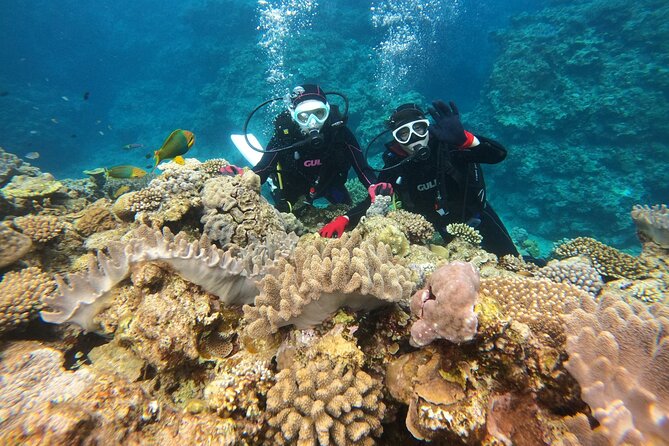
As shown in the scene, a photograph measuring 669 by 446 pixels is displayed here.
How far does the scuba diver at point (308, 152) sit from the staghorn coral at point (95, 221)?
8.26ft

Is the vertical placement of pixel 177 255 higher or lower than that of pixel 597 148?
higher

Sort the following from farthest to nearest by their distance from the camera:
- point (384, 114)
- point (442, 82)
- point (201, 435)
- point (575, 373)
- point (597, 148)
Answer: point (442, 82)
point (384, 114)
point (597, 148)
point (201, 435)
point (575, 373)

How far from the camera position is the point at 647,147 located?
16062mm

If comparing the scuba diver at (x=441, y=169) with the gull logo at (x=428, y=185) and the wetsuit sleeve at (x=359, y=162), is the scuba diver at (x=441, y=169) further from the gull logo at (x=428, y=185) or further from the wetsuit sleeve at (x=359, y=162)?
the wetsuit sleeve at (x=359, y=162)

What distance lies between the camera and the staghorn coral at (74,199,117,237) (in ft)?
13.5

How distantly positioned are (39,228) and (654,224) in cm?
829

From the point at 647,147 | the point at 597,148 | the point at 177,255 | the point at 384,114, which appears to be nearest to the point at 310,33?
the point at 384,114

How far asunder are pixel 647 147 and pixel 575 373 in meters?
22.5

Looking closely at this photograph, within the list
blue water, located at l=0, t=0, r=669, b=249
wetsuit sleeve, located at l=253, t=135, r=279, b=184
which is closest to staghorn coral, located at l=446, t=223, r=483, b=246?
wetsuit sleeve, located at l=253, t=135, r=279, b=184

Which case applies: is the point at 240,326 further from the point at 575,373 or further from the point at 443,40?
the point at 443,40

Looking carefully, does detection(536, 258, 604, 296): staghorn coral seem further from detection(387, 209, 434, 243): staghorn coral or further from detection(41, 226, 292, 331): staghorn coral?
detection(41, 226, 292, 331): staghorn coral

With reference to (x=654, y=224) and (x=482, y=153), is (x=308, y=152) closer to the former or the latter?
(x=482, y=153)

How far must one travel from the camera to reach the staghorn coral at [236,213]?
133 inches

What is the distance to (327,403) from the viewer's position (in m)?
1.70
